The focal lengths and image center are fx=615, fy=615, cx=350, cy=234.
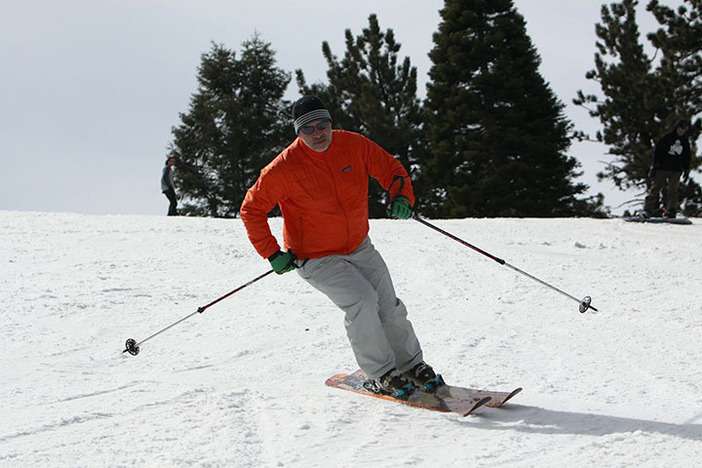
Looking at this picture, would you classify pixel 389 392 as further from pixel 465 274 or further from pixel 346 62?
pixel 346 62

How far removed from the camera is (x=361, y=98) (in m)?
26.0

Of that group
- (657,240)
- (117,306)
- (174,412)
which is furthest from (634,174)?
(174,412)

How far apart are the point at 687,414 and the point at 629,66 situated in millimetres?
22725

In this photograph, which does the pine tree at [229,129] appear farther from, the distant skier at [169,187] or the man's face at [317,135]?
the man's face at [317,135]

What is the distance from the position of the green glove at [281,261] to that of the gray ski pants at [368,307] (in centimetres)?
14

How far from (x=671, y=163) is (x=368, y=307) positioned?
10440mm

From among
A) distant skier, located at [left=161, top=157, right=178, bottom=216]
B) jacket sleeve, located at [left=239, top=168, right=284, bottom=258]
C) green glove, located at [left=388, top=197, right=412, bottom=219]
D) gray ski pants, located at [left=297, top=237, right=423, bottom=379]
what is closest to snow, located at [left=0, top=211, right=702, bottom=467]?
gray ski pants, located at [left=297, top=237, right=423, bottom=379]

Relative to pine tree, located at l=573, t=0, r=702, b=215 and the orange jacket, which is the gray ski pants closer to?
the orange jacket

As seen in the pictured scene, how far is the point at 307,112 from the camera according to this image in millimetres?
3605

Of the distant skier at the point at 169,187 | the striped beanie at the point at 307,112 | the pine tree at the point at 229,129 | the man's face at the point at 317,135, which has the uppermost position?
the pine tree at the point at 229,129

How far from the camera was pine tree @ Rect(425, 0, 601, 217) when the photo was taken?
24.2 metres

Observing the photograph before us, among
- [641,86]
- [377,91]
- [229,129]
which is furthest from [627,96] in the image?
[229,129]

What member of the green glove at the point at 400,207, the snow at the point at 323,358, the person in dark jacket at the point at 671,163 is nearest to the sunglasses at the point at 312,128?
the green glove at the point at 400,207

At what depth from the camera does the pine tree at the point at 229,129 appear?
2903 centimetres
